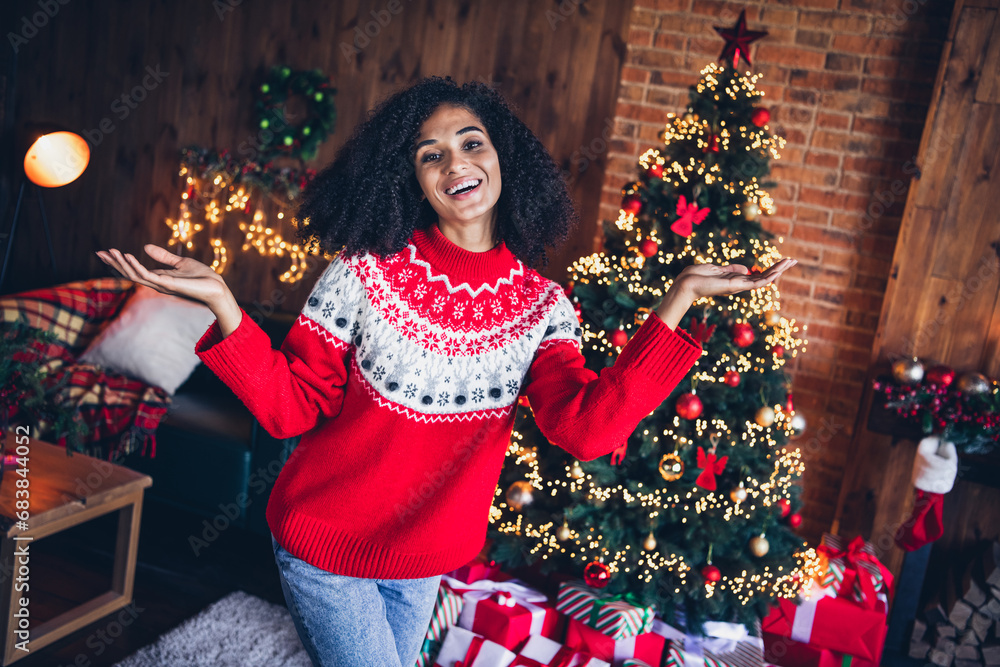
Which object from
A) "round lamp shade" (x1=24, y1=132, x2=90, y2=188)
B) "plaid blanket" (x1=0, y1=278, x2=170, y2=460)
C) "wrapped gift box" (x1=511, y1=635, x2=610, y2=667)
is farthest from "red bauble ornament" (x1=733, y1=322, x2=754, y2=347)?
"round lamp shade" (x1=24, y1=132, x2=90, y2=188)

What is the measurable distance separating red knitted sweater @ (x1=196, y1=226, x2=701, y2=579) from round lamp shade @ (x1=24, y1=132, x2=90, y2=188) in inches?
108

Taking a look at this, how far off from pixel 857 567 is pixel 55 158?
3.79 m

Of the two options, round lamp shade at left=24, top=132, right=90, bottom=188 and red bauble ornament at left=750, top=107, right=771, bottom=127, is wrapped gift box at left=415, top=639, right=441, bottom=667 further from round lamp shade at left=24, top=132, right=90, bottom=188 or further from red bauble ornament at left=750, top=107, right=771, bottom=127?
round lamp shade at left=24, top=132, right=90, bottom=188

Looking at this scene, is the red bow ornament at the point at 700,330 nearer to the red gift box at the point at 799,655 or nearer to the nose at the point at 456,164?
the nose at the point at 456,164

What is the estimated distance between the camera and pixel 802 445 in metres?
2.76

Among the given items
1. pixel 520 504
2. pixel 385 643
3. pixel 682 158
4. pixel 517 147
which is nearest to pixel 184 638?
pixel 520 504

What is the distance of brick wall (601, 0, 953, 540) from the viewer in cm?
255

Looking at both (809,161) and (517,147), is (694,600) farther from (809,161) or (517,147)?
(809,161)

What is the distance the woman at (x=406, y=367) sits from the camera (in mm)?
1096

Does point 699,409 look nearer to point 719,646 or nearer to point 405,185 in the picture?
point 719,646

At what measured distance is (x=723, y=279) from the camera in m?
1.10

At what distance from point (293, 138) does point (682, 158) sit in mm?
2153

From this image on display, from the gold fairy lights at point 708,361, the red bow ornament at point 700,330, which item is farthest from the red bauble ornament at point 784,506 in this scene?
the red bow ornament at point 700,330

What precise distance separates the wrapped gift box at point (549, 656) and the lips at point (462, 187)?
4.63ft
